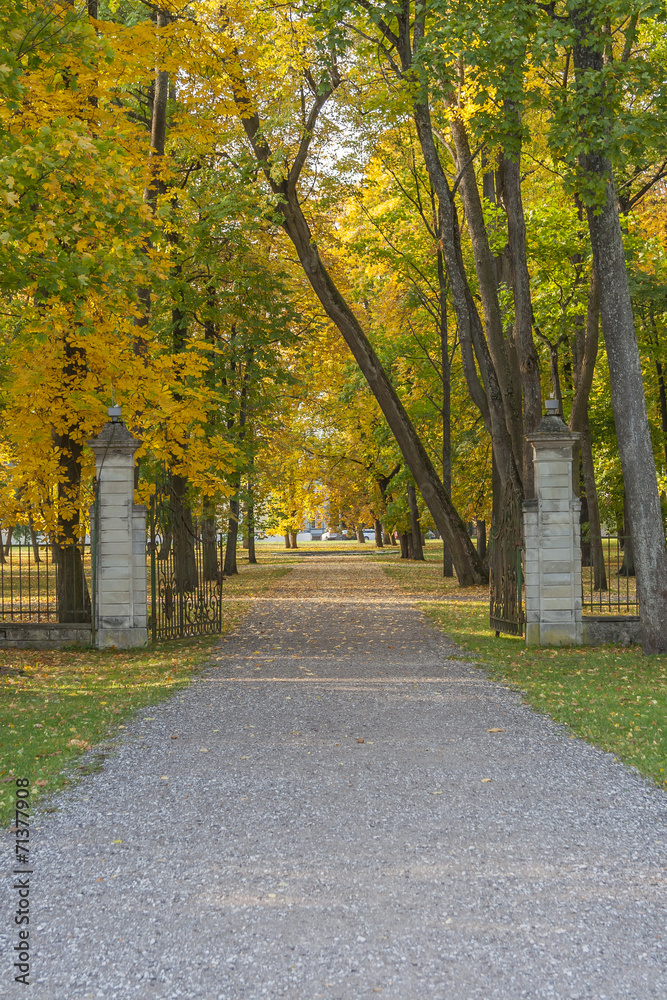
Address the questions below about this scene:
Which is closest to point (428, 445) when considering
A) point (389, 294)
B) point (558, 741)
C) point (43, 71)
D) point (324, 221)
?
point (389, 294)

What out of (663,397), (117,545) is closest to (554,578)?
(117,545)

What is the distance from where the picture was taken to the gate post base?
12.2m

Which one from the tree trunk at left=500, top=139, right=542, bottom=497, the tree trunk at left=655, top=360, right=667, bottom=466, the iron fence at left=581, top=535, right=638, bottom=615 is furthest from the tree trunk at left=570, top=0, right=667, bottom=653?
the tree trunk at left=655, top=360, right=667, bottom=466

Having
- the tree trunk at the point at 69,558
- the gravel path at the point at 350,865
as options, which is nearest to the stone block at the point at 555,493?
the gravel path at the point at 350,865

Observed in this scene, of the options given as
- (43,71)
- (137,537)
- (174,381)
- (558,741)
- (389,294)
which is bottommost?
(558,741)

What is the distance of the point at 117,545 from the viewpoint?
12227 mm

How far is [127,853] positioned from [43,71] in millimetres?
9021

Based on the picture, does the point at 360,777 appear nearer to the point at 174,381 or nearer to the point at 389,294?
the point at 174,381

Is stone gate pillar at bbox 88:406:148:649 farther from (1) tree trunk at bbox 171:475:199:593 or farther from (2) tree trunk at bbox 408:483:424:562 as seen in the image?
(2) tree trunk at bbox 408:483:424:562

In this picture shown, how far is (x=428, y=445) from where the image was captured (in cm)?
3158

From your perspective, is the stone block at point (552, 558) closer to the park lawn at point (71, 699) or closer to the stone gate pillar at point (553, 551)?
the stone gate pillar at point (553, 551)

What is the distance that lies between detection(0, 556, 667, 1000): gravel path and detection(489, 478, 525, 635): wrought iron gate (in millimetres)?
4779

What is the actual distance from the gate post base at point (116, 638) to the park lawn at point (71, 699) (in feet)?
0.49

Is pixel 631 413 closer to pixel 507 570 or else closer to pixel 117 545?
pixel 507 570
